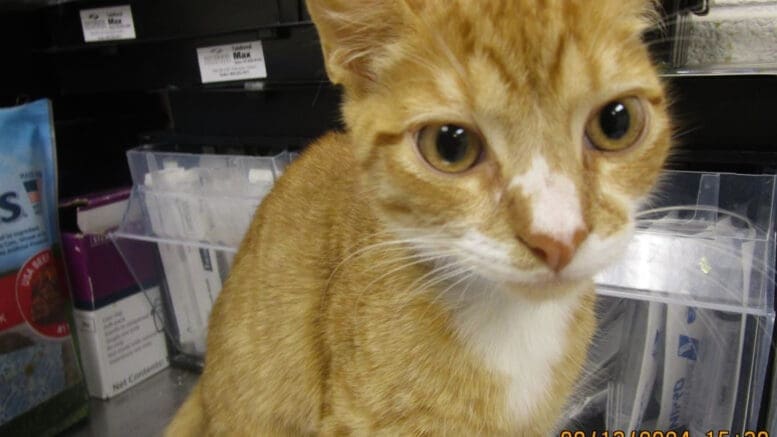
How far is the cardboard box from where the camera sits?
1.14m

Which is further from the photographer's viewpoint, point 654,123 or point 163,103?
point 163,103

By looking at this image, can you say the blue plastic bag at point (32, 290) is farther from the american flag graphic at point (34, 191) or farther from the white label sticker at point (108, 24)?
the white label sticker at point (108, 24)

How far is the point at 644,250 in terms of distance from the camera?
77 cm

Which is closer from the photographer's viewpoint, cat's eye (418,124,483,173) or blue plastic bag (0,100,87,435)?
cat's eye (418,124,483,173)

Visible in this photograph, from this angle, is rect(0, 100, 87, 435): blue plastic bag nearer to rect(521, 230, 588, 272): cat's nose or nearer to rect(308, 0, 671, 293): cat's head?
rect(308, 0, 671, 293): cat's head

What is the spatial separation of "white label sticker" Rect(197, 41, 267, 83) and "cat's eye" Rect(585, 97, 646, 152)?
653 millimetres

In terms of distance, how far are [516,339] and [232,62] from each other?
0.70 metres

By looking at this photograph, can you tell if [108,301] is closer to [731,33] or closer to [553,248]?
[553,248]

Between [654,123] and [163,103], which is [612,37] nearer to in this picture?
[654,123]

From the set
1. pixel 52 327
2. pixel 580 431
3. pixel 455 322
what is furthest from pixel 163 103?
pixel 580 431

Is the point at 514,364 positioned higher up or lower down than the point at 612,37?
lower down

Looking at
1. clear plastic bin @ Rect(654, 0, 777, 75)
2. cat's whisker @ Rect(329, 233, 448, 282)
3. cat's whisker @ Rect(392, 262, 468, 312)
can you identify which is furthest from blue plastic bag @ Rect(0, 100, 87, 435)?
clear plastic bin @ Rect(654, 0, 777, 75)

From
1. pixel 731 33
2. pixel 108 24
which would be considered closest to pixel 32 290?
pixel 108 24

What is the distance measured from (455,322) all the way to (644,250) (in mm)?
312
